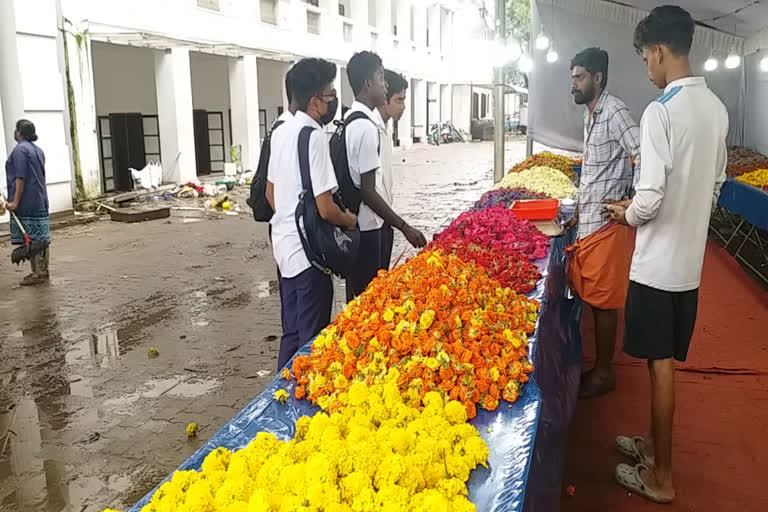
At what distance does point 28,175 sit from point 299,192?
5.29 meters

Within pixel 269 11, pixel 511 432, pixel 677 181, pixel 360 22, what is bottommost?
pixel 511 432

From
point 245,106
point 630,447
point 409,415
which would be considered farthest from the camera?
point 245,106

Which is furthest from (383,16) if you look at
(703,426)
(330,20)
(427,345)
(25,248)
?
(427,345)

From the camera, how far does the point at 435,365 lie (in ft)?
7.66

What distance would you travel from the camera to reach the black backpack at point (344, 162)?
409 cm

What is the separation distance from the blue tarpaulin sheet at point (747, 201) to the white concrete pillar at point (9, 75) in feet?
33.7

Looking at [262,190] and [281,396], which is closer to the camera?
[281,396]

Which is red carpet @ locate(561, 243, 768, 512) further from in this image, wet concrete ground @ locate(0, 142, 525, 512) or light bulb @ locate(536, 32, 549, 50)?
light bulb @ locate(536, 32, 549, 50)

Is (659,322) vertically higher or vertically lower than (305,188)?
lower

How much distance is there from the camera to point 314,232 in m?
3.38

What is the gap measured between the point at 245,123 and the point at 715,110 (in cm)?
1702

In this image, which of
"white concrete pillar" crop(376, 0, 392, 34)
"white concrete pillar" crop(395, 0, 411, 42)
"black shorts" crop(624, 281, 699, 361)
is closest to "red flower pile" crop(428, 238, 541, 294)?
"black shorts" crop(624, 281, 699, 361)

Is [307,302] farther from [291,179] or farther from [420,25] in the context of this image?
[420,25]

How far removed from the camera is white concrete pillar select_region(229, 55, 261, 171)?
1831 cm
